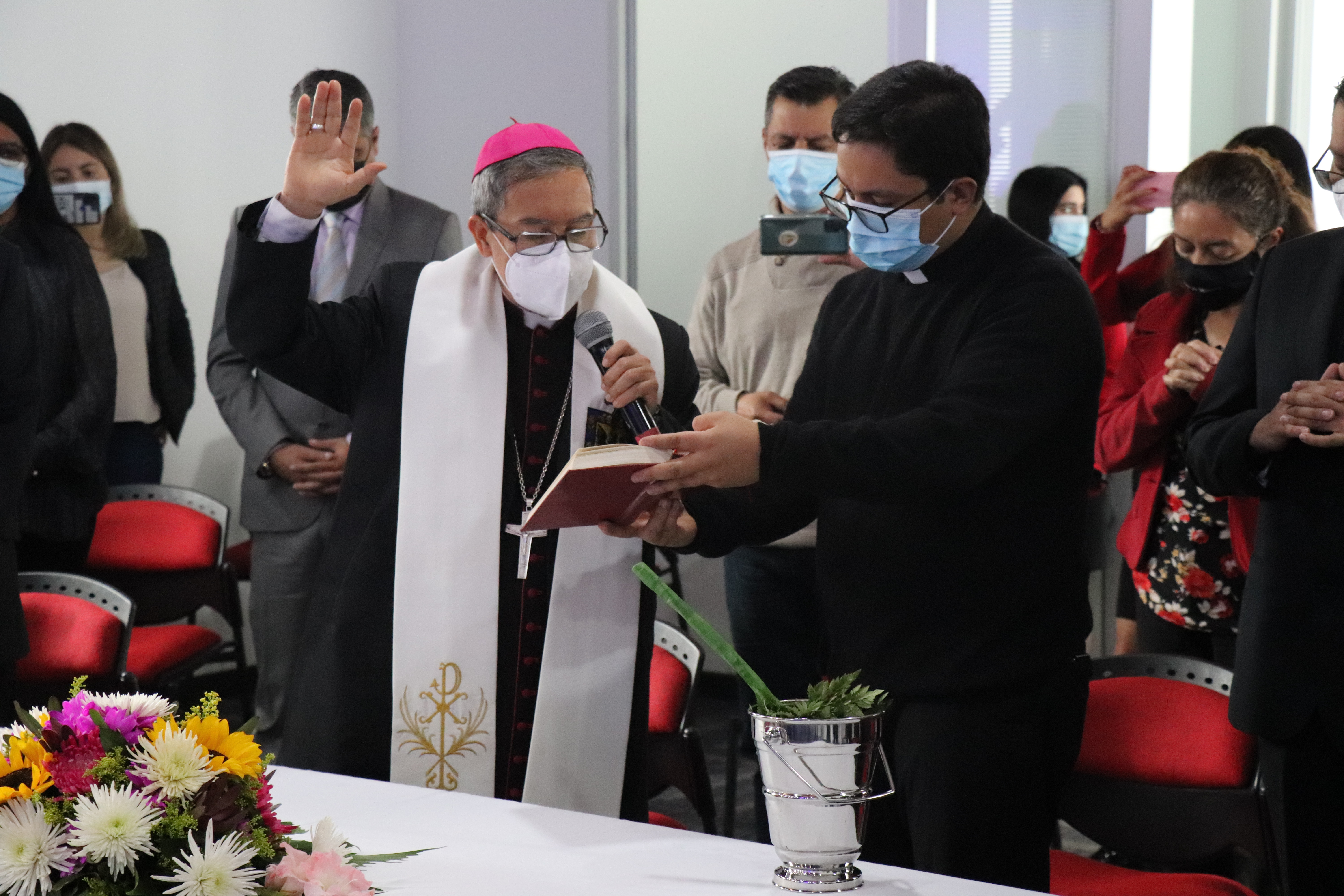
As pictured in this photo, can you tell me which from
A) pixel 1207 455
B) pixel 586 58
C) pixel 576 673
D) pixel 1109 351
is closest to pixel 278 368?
pixel 576 673

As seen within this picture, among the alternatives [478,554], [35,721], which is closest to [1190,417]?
[478,554]

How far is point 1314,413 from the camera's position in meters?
2.07

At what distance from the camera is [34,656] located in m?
3.16

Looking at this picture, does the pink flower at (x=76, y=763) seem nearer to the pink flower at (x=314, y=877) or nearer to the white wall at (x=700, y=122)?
the pink flower at (x=314, y=877)

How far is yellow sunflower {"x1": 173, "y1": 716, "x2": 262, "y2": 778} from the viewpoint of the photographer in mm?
1270

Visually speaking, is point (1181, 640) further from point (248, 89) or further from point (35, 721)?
point (248, 89)

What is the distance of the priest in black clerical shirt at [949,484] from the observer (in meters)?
2.02

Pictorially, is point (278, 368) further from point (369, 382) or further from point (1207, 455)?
point (1207, 455)

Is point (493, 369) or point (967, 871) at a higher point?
point (493, 369)

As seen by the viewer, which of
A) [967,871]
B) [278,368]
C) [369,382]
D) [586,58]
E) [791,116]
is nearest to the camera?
[967,871]

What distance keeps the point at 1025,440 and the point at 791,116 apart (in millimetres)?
1719

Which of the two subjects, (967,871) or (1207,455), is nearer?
(967,871)

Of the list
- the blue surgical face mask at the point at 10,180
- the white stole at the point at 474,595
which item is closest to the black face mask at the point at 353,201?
the blue surgical face mask at the point at 10,180

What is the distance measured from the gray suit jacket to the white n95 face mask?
1.39 metres
